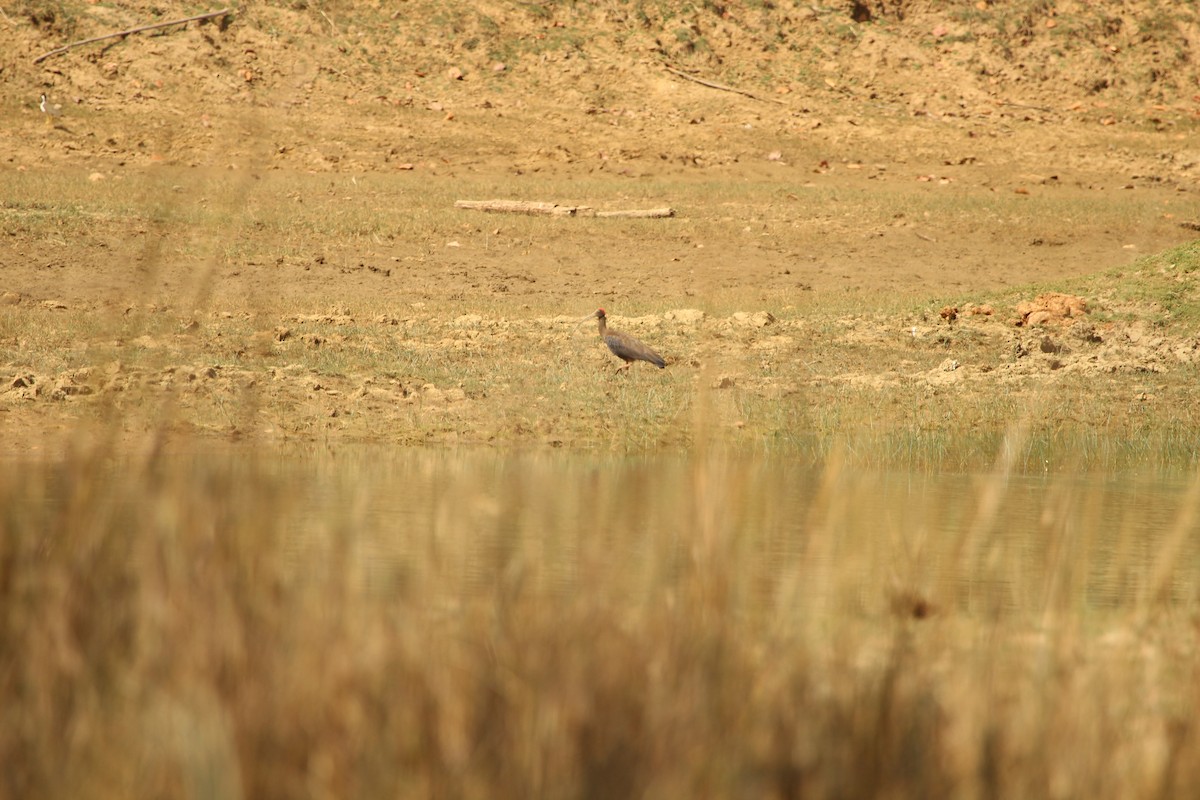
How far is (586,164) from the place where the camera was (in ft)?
63.3

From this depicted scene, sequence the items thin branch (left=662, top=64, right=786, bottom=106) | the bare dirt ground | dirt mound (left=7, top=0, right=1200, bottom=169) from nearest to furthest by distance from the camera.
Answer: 1. the bare dirt ground
2. dirt mound (left=7, top=0, right=1200, bottom=169)
3. thin branch (left=662, top=64, right=786, bottom=106)

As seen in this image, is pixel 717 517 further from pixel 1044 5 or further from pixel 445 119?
pixel 1044 5

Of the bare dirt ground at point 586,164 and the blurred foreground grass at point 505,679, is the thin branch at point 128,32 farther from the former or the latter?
the blurred foreground grass at point 505,679

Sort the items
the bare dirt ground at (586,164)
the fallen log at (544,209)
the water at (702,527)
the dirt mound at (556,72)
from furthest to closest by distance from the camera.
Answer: the dirt mound at (556,72), the fallen log at (544,209), the bare dirt ground at (586,164), the water at (702,527)

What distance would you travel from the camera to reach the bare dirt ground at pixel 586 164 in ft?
39.8

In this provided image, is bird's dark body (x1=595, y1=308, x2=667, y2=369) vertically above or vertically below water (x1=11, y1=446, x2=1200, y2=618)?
below

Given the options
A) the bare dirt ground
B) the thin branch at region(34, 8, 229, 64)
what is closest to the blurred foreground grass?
the bare dirt ground

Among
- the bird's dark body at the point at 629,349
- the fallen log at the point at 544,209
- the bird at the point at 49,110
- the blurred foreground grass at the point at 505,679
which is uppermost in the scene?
the blurred foreground grass at the point at 505,679

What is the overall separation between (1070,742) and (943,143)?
63.7 feet

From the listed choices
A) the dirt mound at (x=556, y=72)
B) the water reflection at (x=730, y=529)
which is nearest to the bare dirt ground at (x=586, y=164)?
the dirt mound at (x=556, y=72)

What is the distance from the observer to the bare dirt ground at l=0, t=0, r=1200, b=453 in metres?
12.1

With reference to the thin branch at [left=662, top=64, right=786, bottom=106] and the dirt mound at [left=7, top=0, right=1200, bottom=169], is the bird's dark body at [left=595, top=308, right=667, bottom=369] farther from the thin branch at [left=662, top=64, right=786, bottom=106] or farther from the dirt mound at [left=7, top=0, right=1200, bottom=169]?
the thin branch at [left=662, top=64, right=786, bottom=106]

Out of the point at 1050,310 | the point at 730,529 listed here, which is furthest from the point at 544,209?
the point at 730,529

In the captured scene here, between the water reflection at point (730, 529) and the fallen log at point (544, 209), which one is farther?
the fallen log at point (544, 209)
